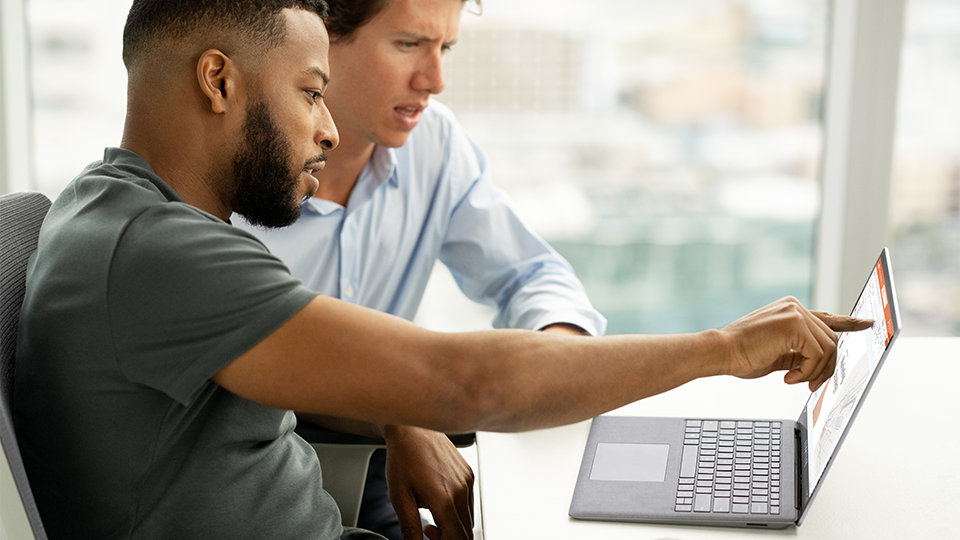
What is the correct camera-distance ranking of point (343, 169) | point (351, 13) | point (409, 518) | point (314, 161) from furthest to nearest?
point (343, 169)
point (351, 13)
point (409, 518)
point (314, 161)

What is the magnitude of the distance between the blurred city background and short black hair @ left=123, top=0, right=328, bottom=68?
1.59 meters

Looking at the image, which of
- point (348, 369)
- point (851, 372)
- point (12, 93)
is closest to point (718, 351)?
point (851, 372)

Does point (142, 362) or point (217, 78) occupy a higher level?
Answer: point (217, 78)

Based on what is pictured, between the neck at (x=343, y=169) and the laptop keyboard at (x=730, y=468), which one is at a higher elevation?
the neck at (x=343, y=169)

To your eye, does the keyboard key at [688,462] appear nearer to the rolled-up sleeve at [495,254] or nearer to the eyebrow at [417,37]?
the rolled-up sleeve at [495,254]

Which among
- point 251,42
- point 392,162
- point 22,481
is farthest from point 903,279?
point 22,481

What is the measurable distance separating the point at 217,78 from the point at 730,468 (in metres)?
0.71

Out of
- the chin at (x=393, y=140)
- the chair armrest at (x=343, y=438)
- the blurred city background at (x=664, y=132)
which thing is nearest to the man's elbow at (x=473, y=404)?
the chair armrest at (x=343, y=438)

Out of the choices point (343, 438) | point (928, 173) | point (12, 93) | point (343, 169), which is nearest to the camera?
point (343, 438)

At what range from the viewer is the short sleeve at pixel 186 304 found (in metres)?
0.80

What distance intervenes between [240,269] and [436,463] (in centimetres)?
55

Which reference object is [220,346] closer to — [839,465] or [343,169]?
[839,465]

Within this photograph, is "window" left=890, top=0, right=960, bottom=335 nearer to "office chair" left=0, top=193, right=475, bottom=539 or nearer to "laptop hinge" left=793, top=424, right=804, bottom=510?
"laptop hinge" left=793, top=424, right=804, bottom=510

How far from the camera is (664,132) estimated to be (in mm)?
2656
